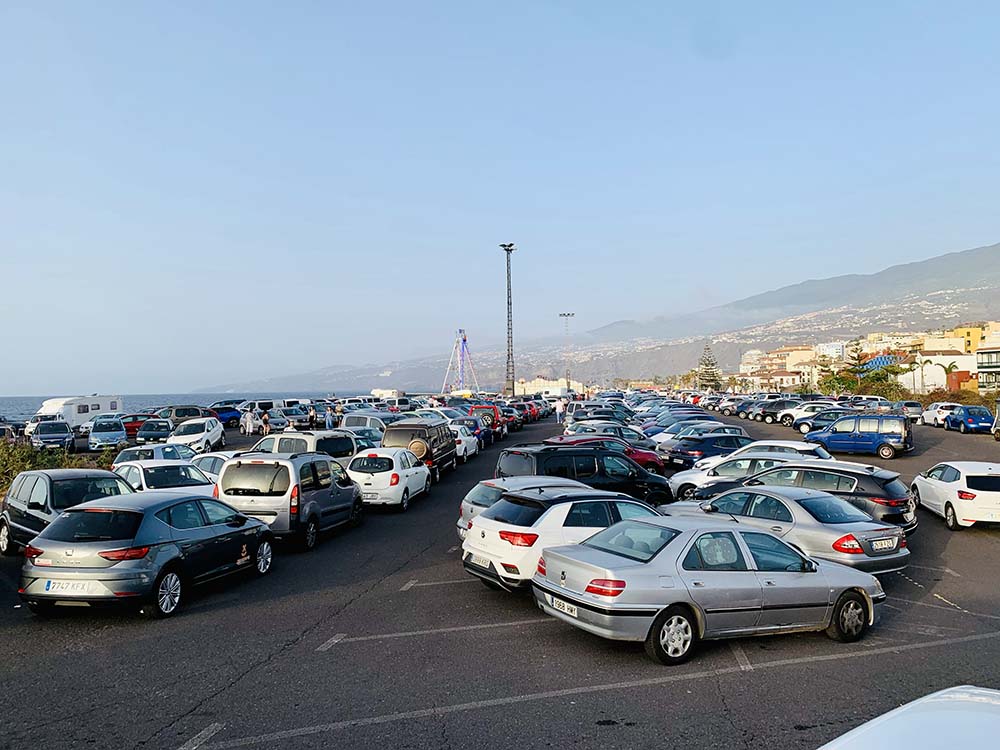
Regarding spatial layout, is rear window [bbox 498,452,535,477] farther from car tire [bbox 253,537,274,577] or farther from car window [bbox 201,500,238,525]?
car window [bbox 201,500,238,525]

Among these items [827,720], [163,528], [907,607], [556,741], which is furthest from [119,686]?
[907,607]

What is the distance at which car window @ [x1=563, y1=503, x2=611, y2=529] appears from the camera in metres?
9.91

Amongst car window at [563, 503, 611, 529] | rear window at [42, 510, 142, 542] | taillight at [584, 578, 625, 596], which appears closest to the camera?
taillight at [584, 578, 625, 596]

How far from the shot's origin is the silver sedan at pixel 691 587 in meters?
7.45

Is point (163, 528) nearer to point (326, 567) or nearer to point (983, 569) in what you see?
point (326, 567)

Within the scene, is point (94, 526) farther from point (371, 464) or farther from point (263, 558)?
point (371, 464)

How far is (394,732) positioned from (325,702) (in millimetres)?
915

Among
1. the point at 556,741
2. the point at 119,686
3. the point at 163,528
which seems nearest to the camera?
the point at 556,741

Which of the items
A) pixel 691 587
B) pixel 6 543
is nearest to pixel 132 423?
pixel 6 543

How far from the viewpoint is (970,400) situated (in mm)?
55438

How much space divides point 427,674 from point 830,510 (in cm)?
714

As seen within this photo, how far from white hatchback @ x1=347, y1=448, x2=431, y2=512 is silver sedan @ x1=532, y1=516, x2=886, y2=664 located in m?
8.99

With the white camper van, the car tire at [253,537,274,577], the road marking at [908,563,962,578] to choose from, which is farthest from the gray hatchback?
the white camper van

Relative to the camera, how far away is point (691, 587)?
7645mm
